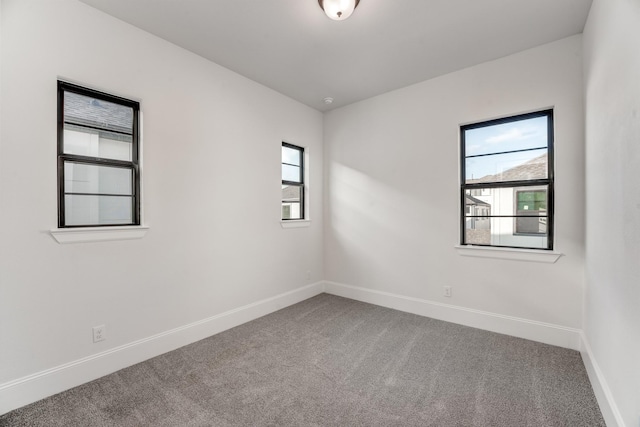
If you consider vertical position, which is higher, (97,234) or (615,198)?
(615,198)

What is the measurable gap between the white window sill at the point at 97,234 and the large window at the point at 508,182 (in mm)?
3413

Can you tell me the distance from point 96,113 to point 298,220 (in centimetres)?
253

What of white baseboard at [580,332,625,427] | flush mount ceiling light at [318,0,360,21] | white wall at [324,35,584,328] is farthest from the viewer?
white wall at [324,35,584,328]

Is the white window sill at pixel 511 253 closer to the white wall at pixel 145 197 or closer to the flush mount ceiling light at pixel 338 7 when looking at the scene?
the white wall at pixel 145 197

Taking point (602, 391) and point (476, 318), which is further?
point (476, 318)

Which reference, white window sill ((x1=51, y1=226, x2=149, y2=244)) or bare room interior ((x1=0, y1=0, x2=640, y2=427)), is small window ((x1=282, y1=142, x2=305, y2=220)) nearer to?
bare room interior ((x1=0, y1=0, x2=640, y2=427))

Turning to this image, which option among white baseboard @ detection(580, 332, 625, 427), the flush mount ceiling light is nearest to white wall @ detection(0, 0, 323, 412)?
the flush mount ceiling light

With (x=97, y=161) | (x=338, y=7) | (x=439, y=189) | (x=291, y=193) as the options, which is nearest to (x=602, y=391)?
(x=439, y=189)

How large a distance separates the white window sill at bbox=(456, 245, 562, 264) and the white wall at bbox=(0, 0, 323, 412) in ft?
7.42

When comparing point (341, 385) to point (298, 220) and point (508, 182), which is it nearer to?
point (298, 220)

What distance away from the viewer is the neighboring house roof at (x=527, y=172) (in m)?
2.82

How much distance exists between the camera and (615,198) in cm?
166

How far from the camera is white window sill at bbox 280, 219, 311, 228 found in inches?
153

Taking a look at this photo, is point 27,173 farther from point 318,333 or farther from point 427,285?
point 427,285
